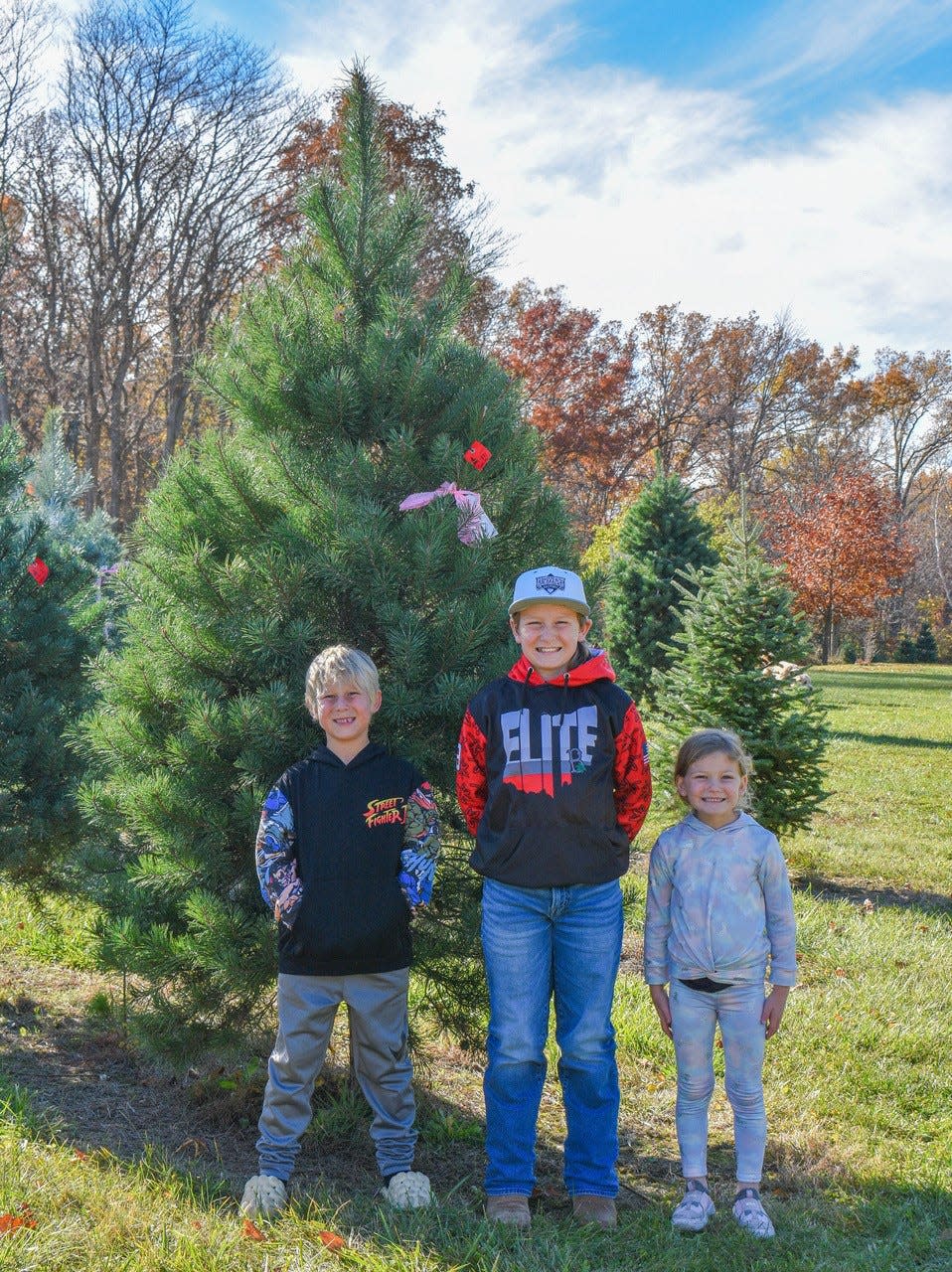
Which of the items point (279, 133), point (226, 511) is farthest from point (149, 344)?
point (226, 511)

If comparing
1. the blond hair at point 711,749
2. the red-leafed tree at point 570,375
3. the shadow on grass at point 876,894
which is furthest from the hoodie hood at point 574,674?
the red-leafed tree at point 570,375

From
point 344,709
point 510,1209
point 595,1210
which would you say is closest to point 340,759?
point 344,709

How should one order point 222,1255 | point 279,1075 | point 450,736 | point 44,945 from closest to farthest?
point 222,1255 → point 279,1075 → point 450,736 → point 44,945

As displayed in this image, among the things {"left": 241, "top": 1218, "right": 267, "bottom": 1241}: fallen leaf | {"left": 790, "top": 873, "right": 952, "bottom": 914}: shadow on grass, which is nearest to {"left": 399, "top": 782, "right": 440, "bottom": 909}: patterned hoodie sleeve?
{"left": 241, "top": 1218, "right": 267, "bottom": 1241}: fallen leaf

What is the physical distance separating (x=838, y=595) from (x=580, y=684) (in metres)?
28.7

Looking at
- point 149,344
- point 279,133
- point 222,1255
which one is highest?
point 279,133

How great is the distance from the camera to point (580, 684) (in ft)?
11.0

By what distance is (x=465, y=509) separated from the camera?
146 inches

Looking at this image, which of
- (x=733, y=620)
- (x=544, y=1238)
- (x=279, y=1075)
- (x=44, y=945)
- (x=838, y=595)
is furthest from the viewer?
(x=838, y=595)

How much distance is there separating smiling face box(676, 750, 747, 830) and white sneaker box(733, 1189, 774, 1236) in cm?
116

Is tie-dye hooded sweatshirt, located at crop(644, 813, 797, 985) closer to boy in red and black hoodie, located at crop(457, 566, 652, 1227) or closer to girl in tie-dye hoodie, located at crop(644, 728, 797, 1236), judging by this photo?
girl in tie-dye hoodie, located at crop(644, 728, 797, 1236)

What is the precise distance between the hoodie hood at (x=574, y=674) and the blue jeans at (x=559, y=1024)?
65 cm

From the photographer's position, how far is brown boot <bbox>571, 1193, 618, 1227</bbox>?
3.15 m

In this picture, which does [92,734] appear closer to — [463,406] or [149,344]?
[463,406]
